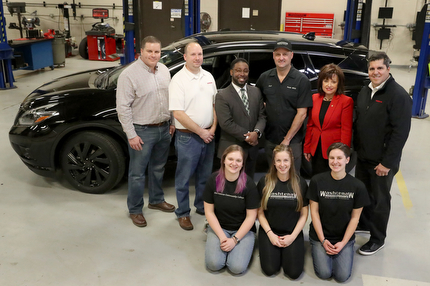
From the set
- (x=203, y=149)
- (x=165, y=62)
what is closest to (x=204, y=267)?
(x=203, y=149)

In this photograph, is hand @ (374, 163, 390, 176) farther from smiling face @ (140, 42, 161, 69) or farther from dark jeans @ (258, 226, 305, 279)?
smiling face @ (140, 42, 161, 69)

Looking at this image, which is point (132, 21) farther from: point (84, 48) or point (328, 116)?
point (84, 48)

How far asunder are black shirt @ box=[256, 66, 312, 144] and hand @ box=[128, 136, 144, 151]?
111cm

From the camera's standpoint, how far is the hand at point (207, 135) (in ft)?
11.0

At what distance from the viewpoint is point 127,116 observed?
3.32 meters

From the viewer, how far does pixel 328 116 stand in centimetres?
325

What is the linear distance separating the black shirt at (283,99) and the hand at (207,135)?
1.65ft

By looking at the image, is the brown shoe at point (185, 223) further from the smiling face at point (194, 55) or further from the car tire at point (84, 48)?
the car tire at point (84, 48)

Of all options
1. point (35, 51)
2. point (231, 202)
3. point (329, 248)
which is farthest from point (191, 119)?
→ point (35, 51)

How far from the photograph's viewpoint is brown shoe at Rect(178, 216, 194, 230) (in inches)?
140

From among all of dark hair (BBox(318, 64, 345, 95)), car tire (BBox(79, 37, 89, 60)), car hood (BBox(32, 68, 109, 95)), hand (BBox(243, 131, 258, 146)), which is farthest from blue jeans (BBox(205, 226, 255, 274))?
car tire (BBox(79, 37, 89, 60))

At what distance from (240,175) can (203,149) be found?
0.59 m

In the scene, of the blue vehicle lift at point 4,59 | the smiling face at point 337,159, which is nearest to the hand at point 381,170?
the smiling face at point 337,159

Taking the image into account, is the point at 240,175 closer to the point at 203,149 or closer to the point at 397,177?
the point at 203,149
